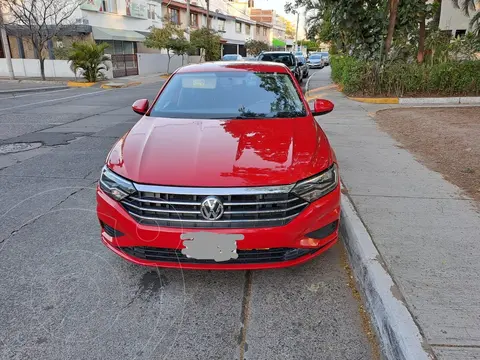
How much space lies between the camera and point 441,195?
4645mm

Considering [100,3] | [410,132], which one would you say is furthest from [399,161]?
[100,3]

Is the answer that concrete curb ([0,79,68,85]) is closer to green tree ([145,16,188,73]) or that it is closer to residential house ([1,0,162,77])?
residential house ([1,0,162,77])

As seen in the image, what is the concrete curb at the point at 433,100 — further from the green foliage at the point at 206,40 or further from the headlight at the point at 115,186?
the green foliage at the point at 206,40

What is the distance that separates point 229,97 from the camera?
4.33 meters

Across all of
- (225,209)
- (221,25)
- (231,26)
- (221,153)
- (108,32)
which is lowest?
(225,209)

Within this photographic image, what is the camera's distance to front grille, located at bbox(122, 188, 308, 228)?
2693mm

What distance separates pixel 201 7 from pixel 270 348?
168ft

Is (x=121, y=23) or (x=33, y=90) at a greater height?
(x=121, y=23)

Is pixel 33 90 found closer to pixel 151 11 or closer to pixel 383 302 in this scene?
pixel 383 302

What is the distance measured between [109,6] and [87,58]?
1065 cm

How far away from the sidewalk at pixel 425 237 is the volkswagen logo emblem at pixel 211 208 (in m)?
1.39

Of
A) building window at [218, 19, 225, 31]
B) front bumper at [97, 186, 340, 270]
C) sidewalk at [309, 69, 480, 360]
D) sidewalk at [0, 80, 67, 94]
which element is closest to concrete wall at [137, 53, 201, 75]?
sidewalk at [0, 80, 67, 94]

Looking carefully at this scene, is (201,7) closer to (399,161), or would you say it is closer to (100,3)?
(100,3)

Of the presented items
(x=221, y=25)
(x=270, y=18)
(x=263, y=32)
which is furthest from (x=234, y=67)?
(x=270, y=18)
